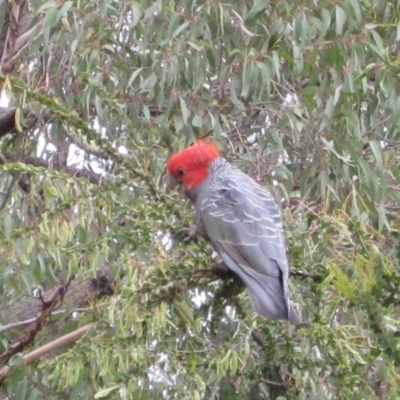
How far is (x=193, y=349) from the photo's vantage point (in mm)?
2045

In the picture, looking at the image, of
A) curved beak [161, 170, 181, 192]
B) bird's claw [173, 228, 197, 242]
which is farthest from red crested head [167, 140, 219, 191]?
bird's claw [173, 228, 197, 242]

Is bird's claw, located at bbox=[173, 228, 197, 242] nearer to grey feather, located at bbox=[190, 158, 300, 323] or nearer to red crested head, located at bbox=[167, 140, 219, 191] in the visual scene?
grey feather, located at bbox=[190, 158, 300, 323]

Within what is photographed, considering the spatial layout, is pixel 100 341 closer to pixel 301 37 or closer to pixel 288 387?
pixel 288 387

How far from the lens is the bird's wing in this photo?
7.64 ft

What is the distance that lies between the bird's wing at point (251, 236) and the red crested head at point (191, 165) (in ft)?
0.28

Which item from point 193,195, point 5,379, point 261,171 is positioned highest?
point 193,195

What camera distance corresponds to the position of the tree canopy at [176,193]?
2.08 meters

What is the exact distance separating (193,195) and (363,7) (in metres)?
1.02

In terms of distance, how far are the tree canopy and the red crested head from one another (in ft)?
0.29

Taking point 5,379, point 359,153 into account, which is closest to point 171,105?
point 359,153

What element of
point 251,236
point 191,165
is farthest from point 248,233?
point 191,165

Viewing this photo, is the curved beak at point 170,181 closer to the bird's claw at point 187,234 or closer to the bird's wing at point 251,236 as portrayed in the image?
the bird's wing at point 251,236

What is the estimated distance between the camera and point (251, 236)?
2701 mm

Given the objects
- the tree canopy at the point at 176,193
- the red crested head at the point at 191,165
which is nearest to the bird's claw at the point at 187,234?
the tree canopy at the point at 176,193
